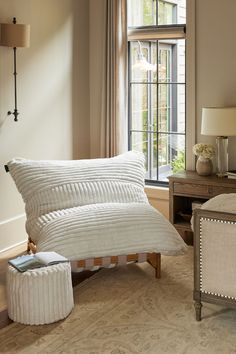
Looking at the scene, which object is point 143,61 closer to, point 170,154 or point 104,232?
point 170,154

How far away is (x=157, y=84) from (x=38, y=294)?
307 cm

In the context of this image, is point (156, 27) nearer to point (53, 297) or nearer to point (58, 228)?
point (58, 228)

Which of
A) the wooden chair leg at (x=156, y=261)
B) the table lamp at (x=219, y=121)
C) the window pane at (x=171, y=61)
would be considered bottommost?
the wooden chair leg at (x=156, y=261)

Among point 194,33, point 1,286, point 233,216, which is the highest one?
point 194,33

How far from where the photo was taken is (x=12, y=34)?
16.3 feet

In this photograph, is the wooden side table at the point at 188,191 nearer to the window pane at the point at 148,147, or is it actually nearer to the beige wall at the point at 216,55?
the beige wall at the point at 216,55

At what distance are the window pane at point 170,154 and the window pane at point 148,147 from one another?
0.06 m

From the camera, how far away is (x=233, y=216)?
11.6 ft

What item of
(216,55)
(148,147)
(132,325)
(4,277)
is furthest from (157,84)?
(132,325)

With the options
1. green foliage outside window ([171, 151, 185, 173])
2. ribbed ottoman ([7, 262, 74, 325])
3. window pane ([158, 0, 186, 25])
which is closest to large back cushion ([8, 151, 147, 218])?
ribbed ottoman ([7, 262, 74, 325])

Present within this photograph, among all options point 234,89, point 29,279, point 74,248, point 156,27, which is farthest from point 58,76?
point 29,279

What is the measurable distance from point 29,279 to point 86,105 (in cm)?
296

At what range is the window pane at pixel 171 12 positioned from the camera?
19.1 ft

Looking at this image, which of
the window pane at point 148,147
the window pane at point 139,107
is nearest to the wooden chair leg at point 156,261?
the window pane at point 148,147
